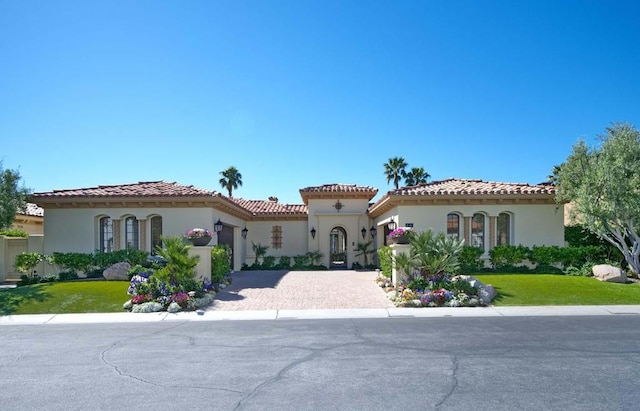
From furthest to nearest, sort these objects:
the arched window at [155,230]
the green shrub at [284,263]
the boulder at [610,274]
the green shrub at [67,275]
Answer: the green shrub at [284,263], the arched window at [155,230], the green shrub at [67,275], the boulder at [610,274]

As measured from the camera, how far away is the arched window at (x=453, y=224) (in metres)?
20.0

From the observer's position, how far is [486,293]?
13555 millimetres

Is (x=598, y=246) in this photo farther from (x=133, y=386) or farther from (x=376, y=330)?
(x=133, y=386)

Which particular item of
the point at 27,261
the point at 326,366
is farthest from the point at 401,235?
the point at 27,261

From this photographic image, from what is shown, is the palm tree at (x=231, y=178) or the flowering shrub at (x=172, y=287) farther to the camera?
the palm tree at (x=231, y=178)

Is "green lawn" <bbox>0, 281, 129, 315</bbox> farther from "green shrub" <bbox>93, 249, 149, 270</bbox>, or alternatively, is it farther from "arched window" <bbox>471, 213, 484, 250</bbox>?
"arched window" <bbox>471, 213, 484, 250</bbox>

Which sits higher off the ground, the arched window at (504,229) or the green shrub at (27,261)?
the arched window at (504,229)

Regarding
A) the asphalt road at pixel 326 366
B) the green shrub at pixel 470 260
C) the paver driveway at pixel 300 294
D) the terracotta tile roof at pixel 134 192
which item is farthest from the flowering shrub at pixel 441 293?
the terracotta tile roof at pixel 134 192

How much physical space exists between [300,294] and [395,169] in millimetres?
28157

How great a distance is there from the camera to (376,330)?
965 cm

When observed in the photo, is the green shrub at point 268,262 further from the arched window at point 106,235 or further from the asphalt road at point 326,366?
the asphalt road at point 326,366

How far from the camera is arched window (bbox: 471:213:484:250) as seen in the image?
65.6ft

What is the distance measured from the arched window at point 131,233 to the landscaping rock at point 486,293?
46.7 ft

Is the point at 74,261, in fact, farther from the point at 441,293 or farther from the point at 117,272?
the point at 441,293
